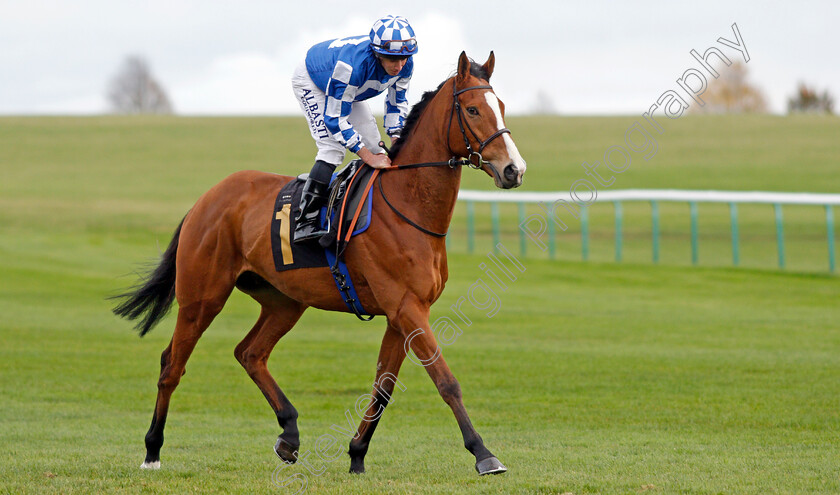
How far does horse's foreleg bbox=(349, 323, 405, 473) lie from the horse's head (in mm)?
1229

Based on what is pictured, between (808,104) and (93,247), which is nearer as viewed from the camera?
(93,247)

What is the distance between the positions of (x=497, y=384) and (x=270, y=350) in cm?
408

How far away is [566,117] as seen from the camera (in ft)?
188

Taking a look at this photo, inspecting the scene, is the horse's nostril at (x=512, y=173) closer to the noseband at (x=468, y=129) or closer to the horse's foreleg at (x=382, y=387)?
the noseband at (x=468, y=129)

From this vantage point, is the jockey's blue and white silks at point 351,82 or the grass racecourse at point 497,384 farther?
the jockey's blue and white silks at point 351,82

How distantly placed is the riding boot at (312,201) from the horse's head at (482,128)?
3.03 ft

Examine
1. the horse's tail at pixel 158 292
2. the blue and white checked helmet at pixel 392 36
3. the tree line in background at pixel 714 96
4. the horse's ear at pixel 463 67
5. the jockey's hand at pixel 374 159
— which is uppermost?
the tree line in background at pixel 714 96

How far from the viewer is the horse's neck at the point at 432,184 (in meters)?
5.87

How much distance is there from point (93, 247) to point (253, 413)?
722 inches

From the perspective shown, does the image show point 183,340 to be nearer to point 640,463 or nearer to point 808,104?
point 640,463

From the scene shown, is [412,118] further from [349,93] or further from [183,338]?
[183,338]

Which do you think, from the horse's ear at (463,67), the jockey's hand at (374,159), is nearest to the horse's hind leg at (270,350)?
the jockey's hand at (374,159)

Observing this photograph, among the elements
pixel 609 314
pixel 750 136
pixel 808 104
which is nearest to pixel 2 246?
pixel 609 314

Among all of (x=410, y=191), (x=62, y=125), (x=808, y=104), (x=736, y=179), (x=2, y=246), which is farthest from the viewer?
(x=808, y=104)
